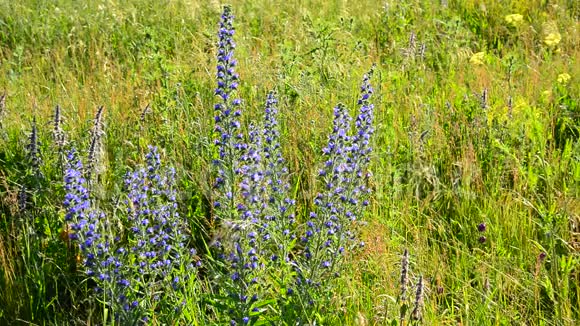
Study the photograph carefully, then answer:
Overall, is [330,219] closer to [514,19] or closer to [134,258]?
[134,258]

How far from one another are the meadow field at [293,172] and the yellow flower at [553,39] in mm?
70

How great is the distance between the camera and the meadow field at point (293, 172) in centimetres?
278

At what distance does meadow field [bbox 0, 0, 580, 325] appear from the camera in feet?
9.13

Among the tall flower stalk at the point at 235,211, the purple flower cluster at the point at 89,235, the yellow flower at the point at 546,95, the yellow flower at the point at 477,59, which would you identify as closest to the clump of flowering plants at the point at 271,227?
the tall flower stalk at the point at 235,211

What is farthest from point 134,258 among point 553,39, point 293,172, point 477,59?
point 553,39

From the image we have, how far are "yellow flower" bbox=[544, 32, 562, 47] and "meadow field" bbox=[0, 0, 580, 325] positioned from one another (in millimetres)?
70

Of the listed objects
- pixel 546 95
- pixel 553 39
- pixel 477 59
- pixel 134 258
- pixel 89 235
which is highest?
pixel 553 39

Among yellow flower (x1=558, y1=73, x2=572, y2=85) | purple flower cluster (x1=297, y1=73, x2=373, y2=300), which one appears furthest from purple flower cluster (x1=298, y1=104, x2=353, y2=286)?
yellow flower (x1=558, y1=73, x2=572, y2=85)

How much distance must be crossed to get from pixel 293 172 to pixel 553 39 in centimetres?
265

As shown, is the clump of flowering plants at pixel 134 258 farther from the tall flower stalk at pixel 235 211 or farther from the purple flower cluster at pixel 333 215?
the purple flower cluster at pixel 333 215

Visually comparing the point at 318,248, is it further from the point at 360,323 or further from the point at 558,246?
the point at 558,246

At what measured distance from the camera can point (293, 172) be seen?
3.63 meters

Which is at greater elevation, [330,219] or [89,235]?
[330,219]

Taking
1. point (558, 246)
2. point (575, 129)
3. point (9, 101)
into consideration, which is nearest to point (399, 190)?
point (558, 246)
